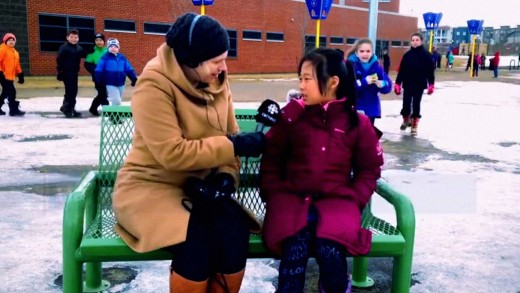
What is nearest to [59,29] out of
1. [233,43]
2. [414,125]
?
[233,43]

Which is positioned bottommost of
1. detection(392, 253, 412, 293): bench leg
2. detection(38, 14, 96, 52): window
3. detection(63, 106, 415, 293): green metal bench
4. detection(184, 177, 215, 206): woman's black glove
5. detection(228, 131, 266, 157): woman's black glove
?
detection(392, 253, 412, 293): bench leg

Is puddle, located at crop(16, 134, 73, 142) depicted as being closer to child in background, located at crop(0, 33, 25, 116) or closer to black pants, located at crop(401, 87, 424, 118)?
child in background, located at crop(0, 33, 25, 116)

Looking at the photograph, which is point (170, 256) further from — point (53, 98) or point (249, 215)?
point (53, 98)

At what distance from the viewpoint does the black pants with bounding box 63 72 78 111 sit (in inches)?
430

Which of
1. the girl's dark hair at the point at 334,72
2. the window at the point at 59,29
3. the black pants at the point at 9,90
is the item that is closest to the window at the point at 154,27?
the window at the point at 59,29

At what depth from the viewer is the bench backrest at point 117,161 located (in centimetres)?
288

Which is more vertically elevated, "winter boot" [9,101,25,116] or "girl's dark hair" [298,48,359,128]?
"girl's dark hair" [298,48,359,128]

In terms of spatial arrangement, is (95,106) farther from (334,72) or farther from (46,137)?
(334,72)

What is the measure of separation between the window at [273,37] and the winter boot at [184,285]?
3570cm

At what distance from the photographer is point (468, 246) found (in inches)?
153

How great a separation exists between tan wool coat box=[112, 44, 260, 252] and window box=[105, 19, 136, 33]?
1080 inches

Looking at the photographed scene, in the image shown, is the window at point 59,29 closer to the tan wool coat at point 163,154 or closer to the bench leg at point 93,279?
the bench leg at point 93,279

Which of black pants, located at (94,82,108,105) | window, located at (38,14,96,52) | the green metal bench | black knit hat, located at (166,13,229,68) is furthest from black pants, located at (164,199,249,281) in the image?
window, located at (38,14,96,52)

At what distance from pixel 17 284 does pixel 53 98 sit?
12.9 meters
